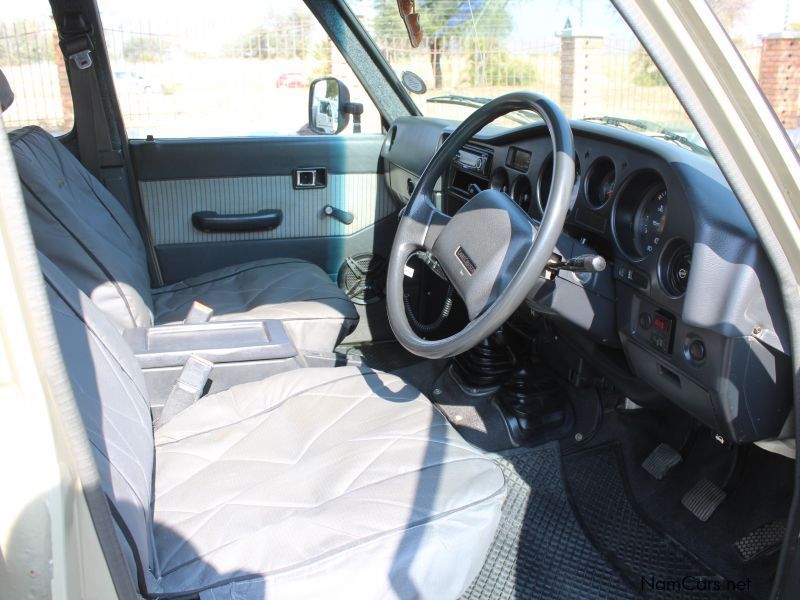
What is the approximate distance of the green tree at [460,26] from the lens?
373 centimetres

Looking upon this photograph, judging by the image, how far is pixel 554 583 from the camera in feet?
5.82

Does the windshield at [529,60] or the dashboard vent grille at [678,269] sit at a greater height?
the windshield at [529,60]

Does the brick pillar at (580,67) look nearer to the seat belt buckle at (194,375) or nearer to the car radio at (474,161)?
the car radio at (474,161)

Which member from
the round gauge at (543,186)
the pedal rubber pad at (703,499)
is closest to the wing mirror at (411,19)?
the round gauge at (543,186)

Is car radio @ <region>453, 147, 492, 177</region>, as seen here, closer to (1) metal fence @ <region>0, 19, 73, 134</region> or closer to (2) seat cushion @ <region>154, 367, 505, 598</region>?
(2) seat cushion @ <region>154, 367, 505, 598</region>

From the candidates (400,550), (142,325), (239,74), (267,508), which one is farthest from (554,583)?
(239,74)

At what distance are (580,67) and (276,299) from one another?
2.64 metres

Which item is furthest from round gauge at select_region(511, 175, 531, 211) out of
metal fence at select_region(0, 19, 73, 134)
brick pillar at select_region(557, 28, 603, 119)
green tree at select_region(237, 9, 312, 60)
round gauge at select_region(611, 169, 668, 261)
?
green tree at select_region(237, 9, 312, 60)

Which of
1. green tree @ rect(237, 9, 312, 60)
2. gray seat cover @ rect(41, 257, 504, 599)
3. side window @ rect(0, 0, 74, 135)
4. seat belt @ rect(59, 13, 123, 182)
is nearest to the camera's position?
gray seat cover @ rect(41, 257, 504, 599)

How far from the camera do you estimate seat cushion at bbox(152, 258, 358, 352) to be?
217 cm

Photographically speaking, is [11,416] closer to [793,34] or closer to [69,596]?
[69,596]

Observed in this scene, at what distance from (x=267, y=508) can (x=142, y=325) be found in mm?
868

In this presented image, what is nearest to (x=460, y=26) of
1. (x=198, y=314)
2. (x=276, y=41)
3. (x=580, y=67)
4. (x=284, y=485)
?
(x=580, y=67)

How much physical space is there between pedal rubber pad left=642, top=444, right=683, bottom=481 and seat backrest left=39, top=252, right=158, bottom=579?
47.9 inches
